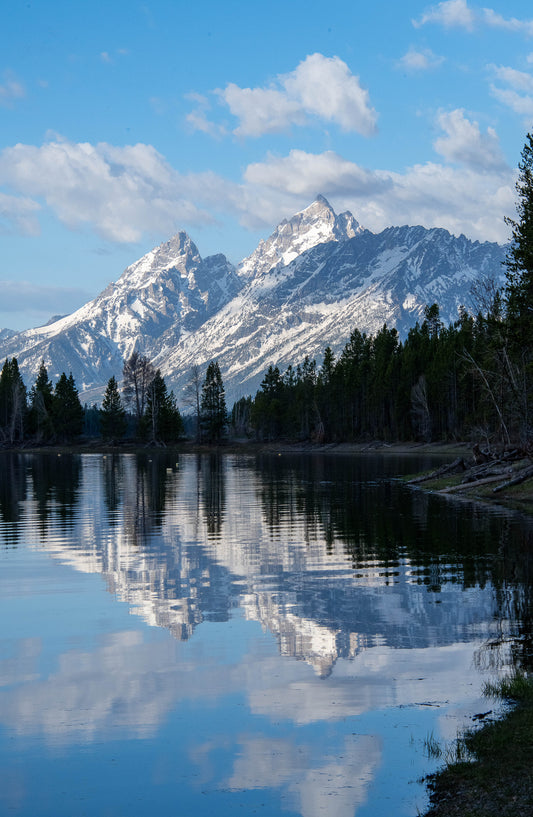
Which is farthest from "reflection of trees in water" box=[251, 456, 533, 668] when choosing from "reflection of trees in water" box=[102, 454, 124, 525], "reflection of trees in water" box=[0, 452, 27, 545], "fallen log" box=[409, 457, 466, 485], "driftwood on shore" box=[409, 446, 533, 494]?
"reflection of trees in water" box=[0, 452, 27, 545]

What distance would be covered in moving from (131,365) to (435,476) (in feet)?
452

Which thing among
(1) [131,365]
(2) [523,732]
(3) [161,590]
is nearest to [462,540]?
(3) [161,590]

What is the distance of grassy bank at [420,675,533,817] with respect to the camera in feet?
30.8

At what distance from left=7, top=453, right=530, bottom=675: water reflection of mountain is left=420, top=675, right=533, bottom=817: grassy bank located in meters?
4.62

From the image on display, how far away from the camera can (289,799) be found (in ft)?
33.4

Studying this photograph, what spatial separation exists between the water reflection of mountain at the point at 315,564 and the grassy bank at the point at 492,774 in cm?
462

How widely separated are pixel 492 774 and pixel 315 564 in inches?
712

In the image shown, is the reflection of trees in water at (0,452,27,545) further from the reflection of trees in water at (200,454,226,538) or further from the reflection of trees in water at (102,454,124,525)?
the reflection of trees in water at (200,454,226,538)

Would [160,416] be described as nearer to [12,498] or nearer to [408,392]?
[408,392]

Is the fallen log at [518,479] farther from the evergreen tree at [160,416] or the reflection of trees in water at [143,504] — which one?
the evergreen tree at [160,416]

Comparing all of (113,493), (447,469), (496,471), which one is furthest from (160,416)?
(496,471)

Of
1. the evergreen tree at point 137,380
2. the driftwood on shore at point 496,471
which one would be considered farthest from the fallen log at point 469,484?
the evergreen tree at point 137,380

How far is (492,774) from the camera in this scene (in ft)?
33.7

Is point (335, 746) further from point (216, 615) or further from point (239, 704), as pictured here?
point (216, 615)
